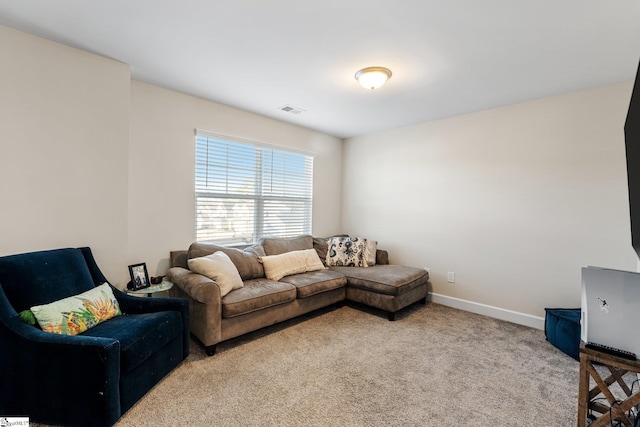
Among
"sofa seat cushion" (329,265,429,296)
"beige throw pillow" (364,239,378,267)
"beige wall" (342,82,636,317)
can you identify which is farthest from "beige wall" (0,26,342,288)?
"beige wall" (342,82,636,317)

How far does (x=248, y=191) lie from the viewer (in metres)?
3.87

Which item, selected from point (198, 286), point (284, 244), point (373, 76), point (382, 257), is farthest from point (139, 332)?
point (382, 257)

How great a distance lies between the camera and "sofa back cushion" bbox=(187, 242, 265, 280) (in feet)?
10.0

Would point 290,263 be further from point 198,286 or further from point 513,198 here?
point 513,198

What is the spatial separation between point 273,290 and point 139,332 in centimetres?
124

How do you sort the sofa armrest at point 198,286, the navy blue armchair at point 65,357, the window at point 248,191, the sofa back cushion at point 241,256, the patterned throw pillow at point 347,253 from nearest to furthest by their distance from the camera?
the navy blue armchair at point 65,357
the sofa armrest at point 198,286
the sofa back cushion at point 241,256
the window at point 248,191
the patterned throw pillow at point 347,253

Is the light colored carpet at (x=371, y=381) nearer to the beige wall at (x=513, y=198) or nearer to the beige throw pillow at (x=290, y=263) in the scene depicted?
the beige throw pillow at (x=290, y=263)

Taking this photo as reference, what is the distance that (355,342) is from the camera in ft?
9.12

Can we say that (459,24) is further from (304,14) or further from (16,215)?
(16,215)

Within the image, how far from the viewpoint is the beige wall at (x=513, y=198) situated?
2.81 metres

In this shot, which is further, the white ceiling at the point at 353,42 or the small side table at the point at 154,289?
the small side table at the point at 154,289

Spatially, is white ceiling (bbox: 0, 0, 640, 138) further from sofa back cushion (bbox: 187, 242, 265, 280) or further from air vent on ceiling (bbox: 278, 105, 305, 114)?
sofa back cushion (bbox: 187, 242, 265, 280)

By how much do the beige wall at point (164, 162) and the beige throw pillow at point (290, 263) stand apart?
0.96 meters

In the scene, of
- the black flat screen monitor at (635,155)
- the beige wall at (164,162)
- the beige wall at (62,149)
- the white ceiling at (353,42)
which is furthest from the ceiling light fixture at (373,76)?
the beige wall at (62,149)
